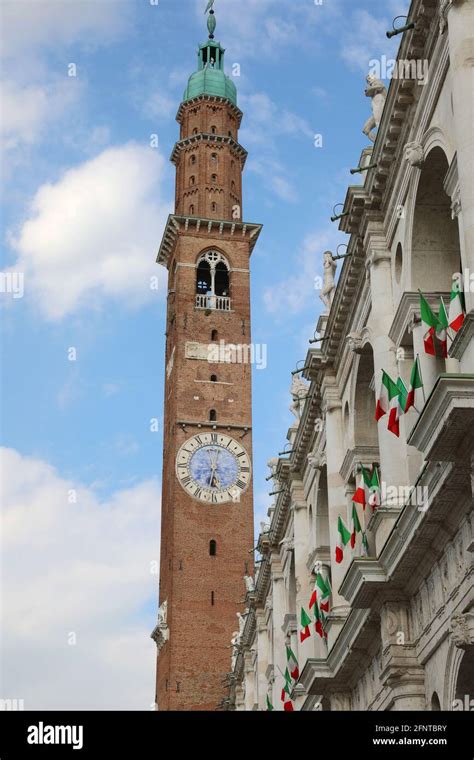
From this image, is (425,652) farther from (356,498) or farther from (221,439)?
(221,439)

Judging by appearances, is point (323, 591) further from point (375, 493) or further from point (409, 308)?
point (409, 308)

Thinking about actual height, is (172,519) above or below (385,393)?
above

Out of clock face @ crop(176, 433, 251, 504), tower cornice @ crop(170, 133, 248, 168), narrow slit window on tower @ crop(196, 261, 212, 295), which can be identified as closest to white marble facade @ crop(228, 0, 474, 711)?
clock face @ crop(176, 433, 251, 504)

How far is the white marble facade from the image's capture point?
73.2ft

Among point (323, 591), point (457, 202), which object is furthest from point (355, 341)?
point (457, 202)

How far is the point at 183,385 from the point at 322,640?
40.5 metres

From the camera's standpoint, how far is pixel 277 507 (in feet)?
156

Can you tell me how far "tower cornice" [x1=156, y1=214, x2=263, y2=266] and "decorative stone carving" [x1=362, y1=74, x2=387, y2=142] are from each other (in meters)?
50.2

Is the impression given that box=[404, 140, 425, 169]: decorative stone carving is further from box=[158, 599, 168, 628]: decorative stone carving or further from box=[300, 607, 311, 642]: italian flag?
box=[158, 599, 168, 628]: decorative stone carving

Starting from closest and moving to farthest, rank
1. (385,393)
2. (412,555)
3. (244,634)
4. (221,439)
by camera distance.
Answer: (412,555)
(385,393)
(244,634)
(221,439)

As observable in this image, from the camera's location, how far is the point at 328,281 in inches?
1548

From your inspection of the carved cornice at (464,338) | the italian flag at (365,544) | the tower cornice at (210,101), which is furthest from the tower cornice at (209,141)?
the carved cornice at (464,338)
